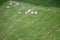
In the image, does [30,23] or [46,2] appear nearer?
[30,23]

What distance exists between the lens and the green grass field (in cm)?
318

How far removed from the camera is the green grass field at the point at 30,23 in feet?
10.4

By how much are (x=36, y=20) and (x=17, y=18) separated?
50 centimetres

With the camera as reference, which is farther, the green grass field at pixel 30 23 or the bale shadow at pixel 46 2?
the bale shadow at pixel 46 2

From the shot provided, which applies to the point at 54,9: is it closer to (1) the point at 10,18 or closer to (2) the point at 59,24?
(2) the point at 59,24

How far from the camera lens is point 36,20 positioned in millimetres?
3625

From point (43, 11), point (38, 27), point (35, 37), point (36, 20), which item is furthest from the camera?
point (43, 11)

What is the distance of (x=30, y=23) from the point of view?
3.55 meters

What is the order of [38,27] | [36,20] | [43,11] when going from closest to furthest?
[38,27] < [36,20] < [43,11]

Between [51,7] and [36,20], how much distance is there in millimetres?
772

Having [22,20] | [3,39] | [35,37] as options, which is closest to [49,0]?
[22,20]

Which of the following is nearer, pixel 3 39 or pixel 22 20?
pixel 3 39

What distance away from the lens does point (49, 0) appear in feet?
13.6

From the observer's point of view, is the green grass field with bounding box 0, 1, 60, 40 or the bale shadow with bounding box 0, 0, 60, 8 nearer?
the green grass field with bounding box 0, 1, 60, 40
